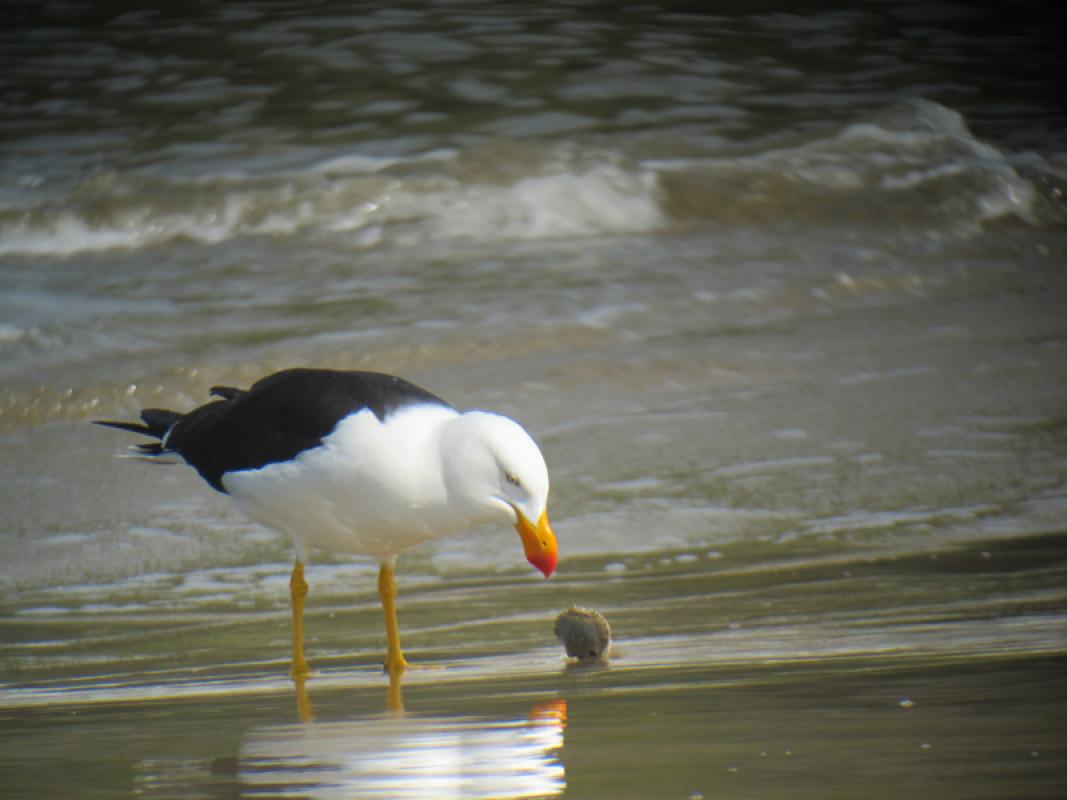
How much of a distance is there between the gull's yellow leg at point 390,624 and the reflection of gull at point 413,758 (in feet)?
→ 2.40

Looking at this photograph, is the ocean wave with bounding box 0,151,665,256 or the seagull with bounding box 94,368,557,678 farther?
the ocean wave with bounding box 0,151,665,256

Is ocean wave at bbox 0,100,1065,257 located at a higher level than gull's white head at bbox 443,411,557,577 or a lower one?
lower

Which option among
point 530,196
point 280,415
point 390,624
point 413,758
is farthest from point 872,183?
point 413,758

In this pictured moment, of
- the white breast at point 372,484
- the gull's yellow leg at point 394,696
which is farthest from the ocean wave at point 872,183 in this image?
the gull's yellow leg at point 394,696

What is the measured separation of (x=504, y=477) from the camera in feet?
13.7

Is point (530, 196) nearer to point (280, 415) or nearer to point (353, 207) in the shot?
point (353, 207)

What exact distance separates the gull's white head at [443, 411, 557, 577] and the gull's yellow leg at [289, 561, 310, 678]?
0.56m

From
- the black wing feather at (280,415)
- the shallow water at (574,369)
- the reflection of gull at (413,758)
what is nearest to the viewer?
the reflection of gull at (413,758)

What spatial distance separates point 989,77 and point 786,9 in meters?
2.73

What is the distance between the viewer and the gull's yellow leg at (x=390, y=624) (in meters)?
4.20

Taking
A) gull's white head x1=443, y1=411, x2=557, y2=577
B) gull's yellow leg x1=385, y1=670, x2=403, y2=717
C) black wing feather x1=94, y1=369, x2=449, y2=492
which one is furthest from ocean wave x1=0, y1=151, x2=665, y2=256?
gull's yellow leg x1=385, y1=670, x2=403, y2=717

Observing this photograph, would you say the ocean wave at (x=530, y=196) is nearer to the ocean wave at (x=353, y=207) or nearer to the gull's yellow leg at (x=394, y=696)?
the ocean wave at (x=353, y=207)

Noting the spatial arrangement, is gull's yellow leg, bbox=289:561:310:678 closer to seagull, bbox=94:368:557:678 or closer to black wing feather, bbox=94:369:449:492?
seagull, bbox=94:368:557:678

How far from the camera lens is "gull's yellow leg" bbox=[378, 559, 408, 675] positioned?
4203 millimetres
